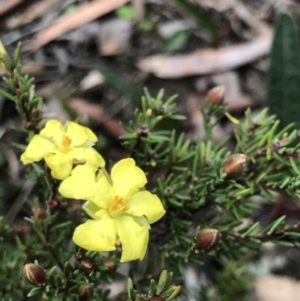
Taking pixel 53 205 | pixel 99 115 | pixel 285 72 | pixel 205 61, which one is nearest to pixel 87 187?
pixel 53 205

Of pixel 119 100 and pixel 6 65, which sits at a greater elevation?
pixel 6 65

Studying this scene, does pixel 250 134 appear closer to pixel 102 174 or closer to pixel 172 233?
pixel 172 233

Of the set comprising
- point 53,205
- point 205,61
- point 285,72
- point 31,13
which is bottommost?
point 205,61

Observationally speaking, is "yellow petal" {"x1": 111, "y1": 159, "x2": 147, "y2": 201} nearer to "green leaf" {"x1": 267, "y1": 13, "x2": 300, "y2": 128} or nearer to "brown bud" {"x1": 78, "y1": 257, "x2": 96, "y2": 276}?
"brown bud" {"x1": 78, "y1": 257, "x2": 96, "y2": 276}

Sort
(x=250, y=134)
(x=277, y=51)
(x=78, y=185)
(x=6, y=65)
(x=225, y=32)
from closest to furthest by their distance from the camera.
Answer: (x=78, y=185) < (x=6, y=65) < (x=250, y=134) < (x=277, y=51) < (x=225, y=32)

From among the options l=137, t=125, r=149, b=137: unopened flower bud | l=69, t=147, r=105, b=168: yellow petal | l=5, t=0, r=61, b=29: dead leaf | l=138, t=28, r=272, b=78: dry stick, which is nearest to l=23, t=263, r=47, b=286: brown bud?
l=69, t=147, r=105, b=168: yellow petal

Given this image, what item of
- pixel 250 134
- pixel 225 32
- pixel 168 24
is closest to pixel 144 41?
pixel 168 24

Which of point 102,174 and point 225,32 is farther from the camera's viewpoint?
point 225,32

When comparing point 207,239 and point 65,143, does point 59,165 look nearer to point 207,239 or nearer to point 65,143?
point 65,143
